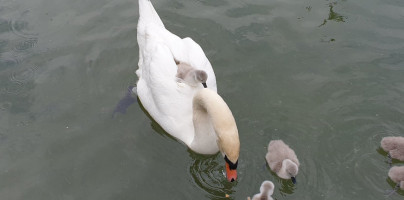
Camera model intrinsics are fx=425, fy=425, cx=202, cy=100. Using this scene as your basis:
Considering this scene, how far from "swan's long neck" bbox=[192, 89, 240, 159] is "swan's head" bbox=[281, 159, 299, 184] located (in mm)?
824

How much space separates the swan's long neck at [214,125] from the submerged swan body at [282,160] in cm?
72

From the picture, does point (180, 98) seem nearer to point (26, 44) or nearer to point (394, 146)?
point (394, 146)

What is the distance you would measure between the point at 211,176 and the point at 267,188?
2.72ft

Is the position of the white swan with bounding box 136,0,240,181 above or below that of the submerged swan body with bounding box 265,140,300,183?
above

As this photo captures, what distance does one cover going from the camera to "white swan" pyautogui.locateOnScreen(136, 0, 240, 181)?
471cm

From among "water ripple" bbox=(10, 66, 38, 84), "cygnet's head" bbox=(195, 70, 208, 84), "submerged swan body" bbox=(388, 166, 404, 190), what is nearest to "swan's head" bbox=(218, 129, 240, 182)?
"cygnet's head" bbox=(195, 70, 208, 84)

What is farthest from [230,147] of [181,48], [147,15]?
[147,15]

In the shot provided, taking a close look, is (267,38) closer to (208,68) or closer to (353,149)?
(208,68)

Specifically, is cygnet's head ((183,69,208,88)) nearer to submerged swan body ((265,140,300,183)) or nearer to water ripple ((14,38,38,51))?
submerged swan body ((265,140,300,183))

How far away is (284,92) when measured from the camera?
259 inches

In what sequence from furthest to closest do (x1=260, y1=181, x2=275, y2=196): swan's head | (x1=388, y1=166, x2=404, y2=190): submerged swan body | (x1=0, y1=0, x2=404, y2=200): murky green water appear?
1. (x1=0, y1=0, x2=404, y2=200): murky green water
2. (x1=388, y1=166, x2=404, y2=190): submerged swan body
3. (x1=260, y1=181, x2=275, y2=196): swan's head

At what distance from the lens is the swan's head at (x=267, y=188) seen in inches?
192

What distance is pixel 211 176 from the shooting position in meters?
5.44

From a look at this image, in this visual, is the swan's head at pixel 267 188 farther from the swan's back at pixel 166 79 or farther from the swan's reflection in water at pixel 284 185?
the swan's back at pixel 166 79
